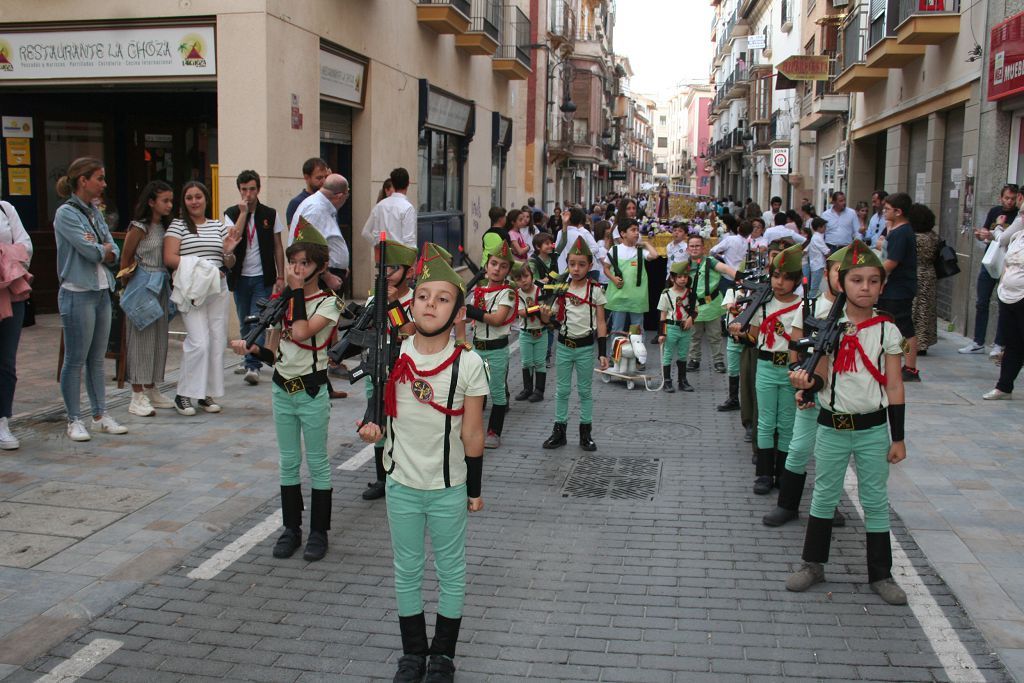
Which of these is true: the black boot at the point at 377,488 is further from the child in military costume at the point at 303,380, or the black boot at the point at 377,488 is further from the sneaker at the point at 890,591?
the sneaker at the point at 890,591

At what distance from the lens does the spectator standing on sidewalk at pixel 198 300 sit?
8.62 meters

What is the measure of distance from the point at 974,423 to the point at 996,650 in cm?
503

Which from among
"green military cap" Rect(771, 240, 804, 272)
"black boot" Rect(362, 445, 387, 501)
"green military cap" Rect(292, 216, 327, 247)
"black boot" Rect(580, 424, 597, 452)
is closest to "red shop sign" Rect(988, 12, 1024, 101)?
"green military cap" Rect(771, 240, 804, 272)

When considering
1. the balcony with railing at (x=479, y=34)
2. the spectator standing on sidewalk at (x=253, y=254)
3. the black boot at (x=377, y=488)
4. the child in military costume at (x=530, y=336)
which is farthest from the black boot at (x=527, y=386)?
the balcony with railing at (x=479, y=34)

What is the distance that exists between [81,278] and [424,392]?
467 centimetres

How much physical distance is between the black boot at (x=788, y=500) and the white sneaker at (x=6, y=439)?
5.51 meters

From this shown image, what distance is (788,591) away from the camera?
17.1 ft

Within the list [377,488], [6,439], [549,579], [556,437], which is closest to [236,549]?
[377,488]

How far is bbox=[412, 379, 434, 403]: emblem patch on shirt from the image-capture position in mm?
4199

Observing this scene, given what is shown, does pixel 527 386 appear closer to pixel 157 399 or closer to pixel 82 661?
pixel 157 399

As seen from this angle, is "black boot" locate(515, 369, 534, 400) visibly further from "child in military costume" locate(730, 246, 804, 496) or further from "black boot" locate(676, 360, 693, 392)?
"child in military costume" locate(730, 246, 804, 496)

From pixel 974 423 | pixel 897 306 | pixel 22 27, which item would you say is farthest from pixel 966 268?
pixel 22 27

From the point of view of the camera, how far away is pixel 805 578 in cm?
521

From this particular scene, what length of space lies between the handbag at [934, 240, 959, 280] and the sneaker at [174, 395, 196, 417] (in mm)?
8666
